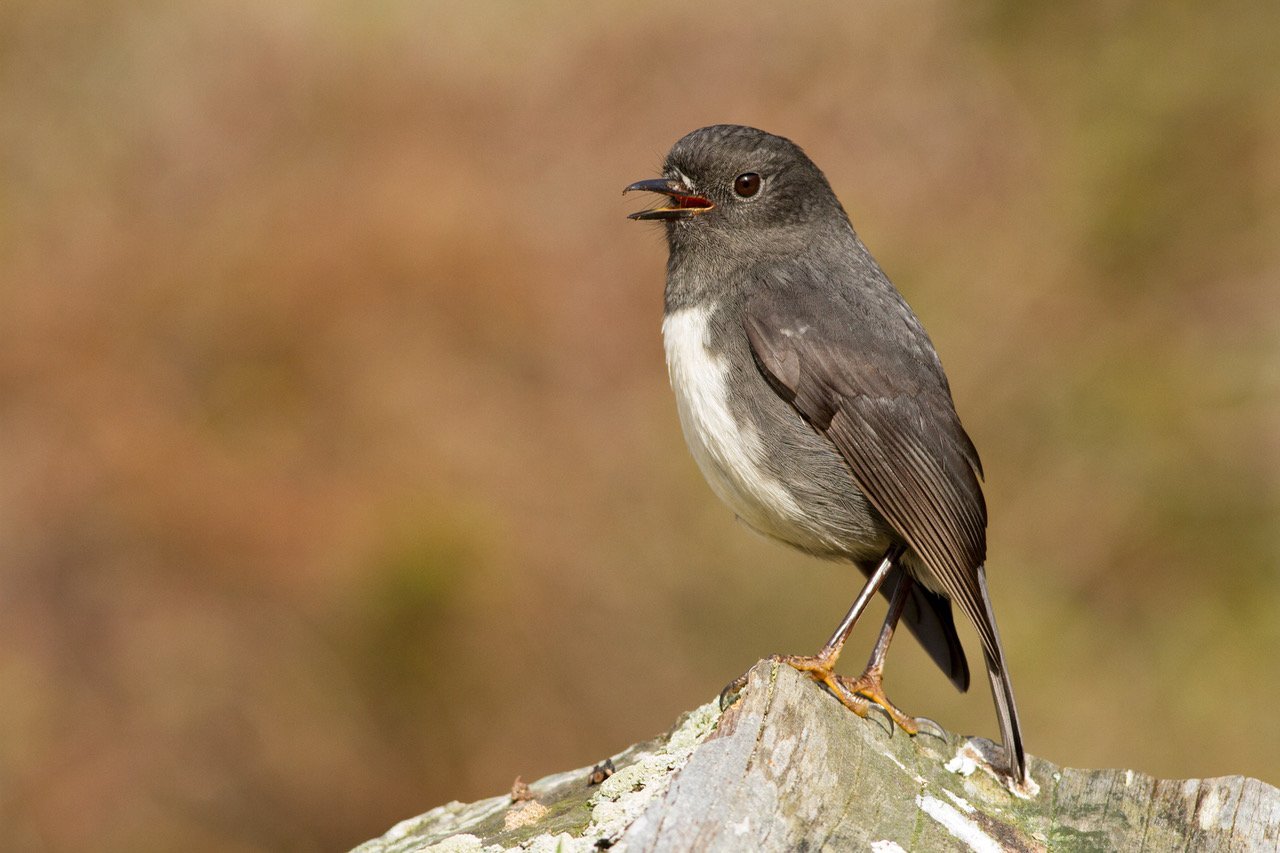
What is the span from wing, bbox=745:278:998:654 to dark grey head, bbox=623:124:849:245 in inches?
13.5

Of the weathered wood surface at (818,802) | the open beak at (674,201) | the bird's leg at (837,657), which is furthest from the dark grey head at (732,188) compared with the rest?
the weathered wood surface at (818,802)

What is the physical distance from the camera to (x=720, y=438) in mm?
3797

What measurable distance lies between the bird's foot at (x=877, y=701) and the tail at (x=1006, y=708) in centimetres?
17

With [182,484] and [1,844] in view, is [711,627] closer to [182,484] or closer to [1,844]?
[182,484]

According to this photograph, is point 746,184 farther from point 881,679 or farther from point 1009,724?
point 1009,724

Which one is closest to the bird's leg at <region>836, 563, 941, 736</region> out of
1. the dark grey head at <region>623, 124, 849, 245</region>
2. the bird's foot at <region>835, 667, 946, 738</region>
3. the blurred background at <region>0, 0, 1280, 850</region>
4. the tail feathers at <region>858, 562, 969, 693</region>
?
the bird's foot at <region>835, 667, 946, 738</region>

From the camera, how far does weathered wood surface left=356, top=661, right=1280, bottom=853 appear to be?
2455mm

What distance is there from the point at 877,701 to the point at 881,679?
1.13ft

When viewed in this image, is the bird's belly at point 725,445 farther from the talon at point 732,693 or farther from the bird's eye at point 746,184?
the talon at point 732,693

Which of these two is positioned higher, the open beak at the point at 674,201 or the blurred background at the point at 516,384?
the blurred background at the point at 516,384

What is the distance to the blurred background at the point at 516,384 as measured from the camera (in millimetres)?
6422

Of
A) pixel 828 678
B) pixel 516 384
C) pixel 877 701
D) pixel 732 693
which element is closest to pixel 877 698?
Result: pixel 877 701

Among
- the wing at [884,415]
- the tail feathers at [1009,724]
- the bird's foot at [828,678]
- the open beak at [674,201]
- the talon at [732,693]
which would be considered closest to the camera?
the talon at [732,693]

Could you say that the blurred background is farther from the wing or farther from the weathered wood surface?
the weathered wood surface
